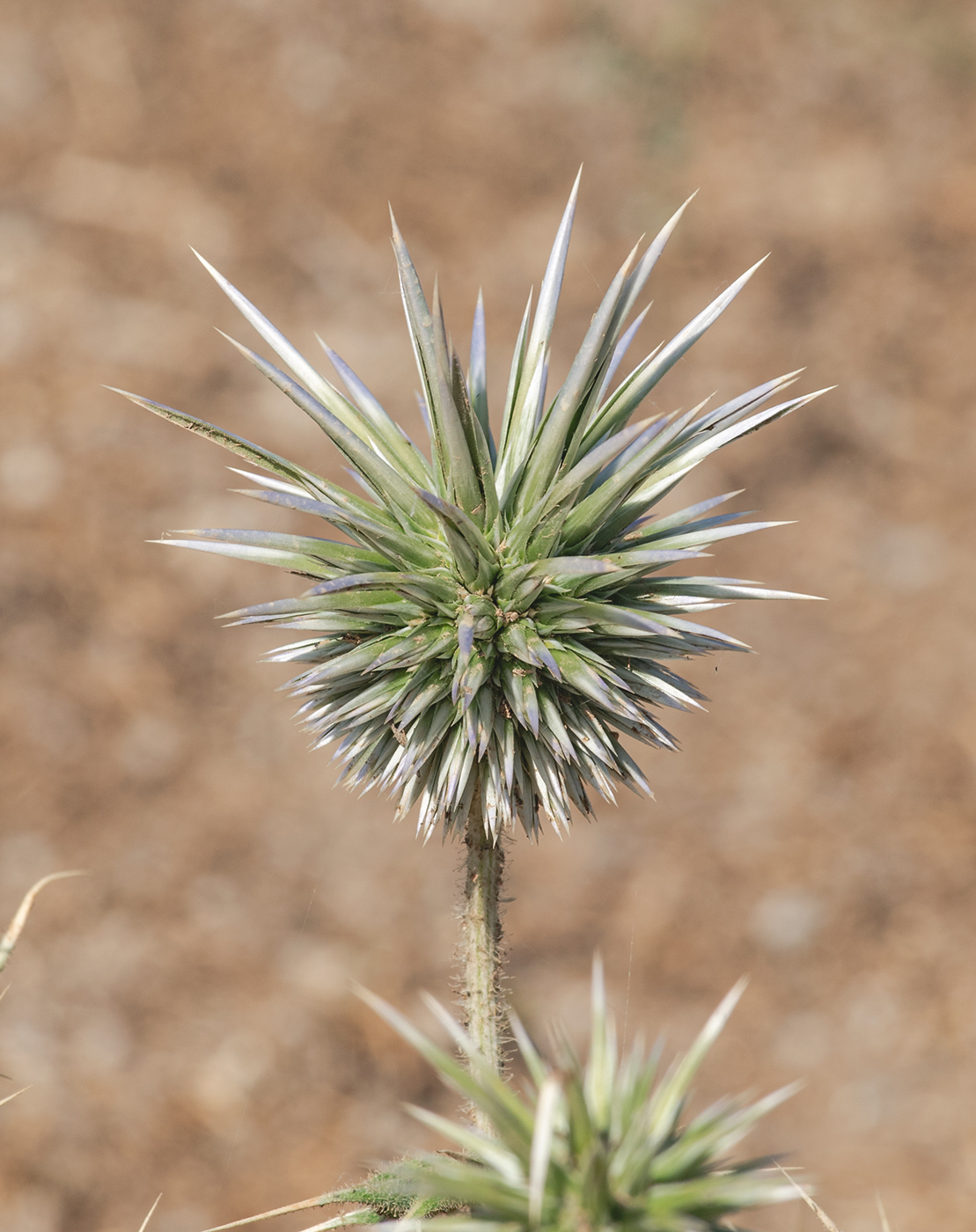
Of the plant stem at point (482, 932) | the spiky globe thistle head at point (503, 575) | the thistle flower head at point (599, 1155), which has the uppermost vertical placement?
the spiky globe thistle head at point (503, 575)

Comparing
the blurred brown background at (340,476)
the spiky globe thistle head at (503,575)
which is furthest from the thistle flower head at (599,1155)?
the blurred brown background at (340,476)

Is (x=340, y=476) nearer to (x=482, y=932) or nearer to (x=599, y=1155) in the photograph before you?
(x=482, y=932)

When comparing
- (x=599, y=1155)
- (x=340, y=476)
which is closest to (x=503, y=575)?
(x=599, y=1155)

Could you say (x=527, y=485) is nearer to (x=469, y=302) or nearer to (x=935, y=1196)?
(x=935, y=1196)

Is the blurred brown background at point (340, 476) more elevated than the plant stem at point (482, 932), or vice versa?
the blurred brown background at point (340, 476)

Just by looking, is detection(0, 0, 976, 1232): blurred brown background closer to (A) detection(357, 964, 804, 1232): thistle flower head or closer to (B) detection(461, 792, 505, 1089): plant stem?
(B) detection(461, 792, 505, 1089): plant stem

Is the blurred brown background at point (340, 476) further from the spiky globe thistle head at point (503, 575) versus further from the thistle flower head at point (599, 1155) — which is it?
the thistle flower head at point (599, 1155)
